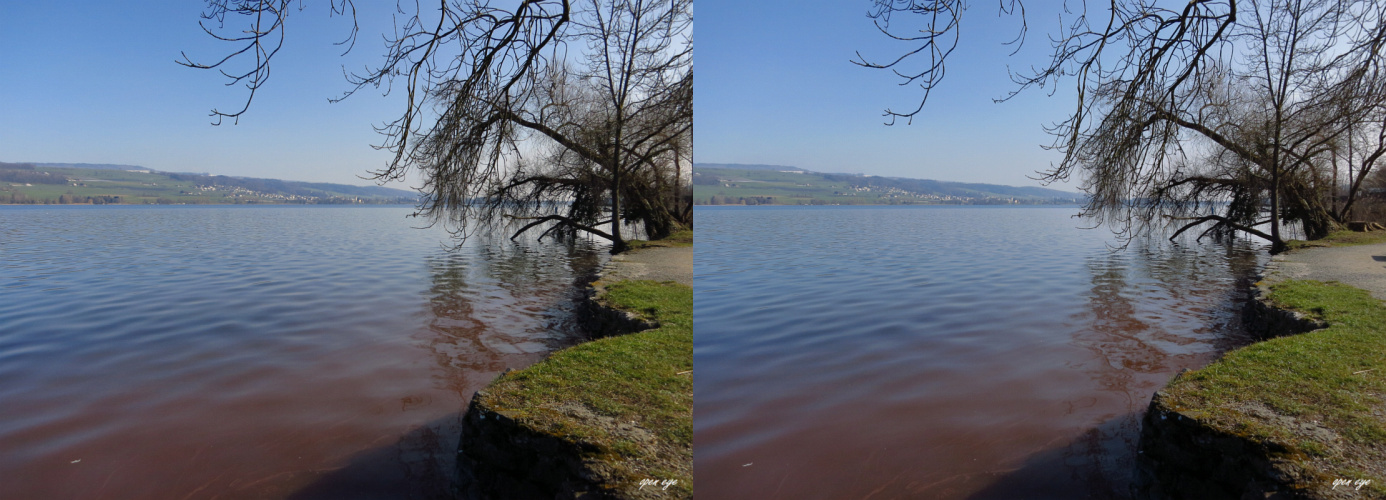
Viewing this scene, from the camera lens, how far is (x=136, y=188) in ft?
367

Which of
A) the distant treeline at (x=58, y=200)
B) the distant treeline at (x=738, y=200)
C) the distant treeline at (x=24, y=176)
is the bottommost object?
the distant treeline at (x=58, y=200)

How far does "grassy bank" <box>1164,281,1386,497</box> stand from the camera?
3.60 metres

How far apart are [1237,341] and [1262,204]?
20006 mm

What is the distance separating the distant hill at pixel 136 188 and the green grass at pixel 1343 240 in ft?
312

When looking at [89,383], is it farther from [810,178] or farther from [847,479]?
[810,178]

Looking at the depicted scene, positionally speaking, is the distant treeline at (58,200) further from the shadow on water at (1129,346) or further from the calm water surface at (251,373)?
the shadow on water at (1129,346)

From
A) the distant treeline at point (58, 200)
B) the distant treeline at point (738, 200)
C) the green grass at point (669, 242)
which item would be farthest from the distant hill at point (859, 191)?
the distant treeline at point (58, 200)

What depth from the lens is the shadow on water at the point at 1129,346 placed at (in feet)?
14.1

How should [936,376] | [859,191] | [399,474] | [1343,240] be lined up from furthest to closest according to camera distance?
[859,191] < [1343,240] < [936,376] < [399,474]

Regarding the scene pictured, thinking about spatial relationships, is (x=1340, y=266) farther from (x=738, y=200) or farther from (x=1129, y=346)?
(x=738, y=200)

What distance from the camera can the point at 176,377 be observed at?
269 inches

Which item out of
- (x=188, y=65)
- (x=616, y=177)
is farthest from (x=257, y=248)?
(x=188, y=65)

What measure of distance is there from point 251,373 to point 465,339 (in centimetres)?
233

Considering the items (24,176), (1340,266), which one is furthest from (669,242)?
(24,176)
